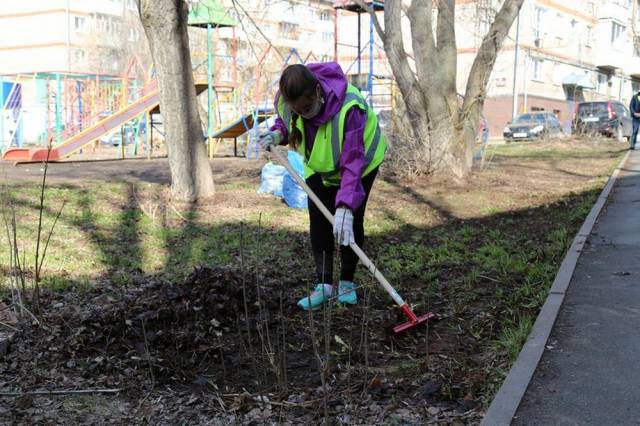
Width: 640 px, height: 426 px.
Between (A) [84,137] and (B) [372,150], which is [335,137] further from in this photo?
(A) [84,137]

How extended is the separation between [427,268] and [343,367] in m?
2.42

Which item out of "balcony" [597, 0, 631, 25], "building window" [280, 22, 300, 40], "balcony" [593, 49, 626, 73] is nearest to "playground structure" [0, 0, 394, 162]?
"building window" [280, 22, 300, 40]

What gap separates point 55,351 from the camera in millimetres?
3719

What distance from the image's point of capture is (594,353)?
3.56 meters

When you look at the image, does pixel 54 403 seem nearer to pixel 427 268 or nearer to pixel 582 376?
pixel 582 376

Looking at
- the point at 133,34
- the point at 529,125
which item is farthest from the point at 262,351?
the point at 133,34

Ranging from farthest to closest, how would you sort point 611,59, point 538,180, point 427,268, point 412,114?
point 611,59
point 538,180
point 412,114
point 427,268

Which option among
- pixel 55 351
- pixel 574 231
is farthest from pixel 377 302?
pixel 574 231

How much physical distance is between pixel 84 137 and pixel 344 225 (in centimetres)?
1476

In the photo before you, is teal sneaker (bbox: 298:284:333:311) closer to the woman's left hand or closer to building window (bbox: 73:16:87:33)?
the woman's left hand

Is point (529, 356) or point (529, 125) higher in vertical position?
point (529, 125)

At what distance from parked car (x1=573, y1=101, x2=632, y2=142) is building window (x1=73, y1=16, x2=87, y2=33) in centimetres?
4151

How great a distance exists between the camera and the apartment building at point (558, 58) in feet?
128

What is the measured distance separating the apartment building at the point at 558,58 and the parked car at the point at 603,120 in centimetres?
700
